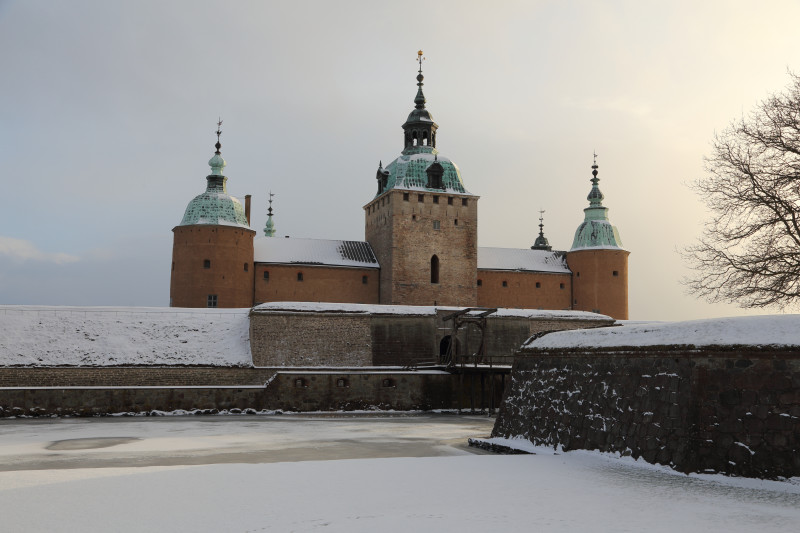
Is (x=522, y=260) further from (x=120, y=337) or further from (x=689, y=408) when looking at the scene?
(x=689, y=408)

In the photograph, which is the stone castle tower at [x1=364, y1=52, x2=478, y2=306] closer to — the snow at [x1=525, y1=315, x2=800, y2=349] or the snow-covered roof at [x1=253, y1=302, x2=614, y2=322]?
the snow-covered roof at [x1=253, y1=302, x2=614, y2=322]

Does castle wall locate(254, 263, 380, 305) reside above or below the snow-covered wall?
above

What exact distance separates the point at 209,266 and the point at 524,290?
70.2 ft

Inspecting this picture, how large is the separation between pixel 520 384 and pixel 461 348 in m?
19.2

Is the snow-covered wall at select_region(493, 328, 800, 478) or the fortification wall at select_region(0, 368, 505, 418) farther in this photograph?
the fortification wall at select_region(0, 368, 505, 418)

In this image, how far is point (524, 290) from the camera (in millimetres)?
48562

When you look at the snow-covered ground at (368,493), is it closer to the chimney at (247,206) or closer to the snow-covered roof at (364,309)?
the snow-covered roof at (364,309)

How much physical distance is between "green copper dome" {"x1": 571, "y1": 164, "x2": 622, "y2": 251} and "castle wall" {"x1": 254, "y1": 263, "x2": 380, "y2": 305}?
15528mm

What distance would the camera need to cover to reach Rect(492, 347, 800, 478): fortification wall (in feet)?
34.4

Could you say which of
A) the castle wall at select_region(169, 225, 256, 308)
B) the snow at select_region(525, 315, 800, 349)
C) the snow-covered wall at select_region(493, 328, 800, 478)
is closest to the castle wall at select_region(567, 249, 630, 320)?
the castle wall at select_region(169, 225, 256, 308)

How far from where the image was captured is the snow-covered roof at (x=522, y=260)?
48.7 metres

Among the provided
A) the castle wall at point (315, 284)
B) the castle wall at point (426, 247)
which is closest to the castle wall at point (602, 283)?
the castle wall at point (426, 247)

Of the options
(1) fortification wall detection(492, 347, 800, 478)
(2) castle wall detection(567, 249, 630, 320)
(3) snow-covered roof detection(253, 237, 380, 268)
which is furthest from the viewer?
(2) castle wall detection(567, 249, 630, 320)

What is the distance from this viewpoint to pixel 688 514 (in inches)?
329
